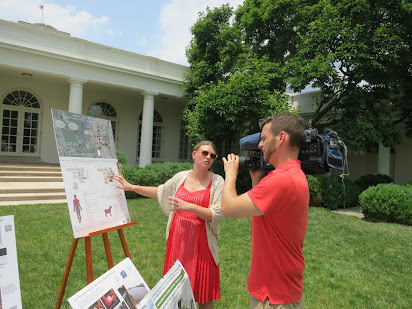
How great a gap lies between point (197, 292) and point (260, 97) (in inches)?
379

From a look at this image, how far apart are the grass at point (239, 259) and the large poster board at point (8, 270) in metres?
1.96

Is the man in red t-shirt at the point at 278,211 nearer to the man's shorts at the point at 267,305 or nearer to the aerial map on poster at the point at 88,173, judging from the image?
the man's shorts at the point at 267,305

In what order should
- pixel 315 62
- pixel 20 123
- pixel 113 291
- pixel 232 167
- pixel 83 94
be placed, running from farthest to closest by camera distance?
pixel 83 94
pixel 20 123
pixel 315 62
pixel 232 167
pixel 113 291

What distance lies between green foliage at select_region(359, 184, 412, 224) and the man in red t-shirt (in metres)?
8.68

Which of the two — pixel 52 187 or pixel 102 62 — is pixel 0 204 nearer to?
pixel 52 187

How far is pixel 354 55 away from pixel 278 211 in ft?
33.4

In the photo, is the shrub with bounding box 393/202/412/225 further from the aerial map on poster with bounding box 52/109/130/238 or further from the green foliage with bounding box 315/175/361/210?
the aerial map on poster with bounding box 52/109/130/238

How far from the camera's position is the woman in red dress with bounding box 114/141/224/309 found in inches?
104

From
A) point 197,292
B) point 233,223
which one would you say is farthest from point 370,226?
Answer: point 197,292

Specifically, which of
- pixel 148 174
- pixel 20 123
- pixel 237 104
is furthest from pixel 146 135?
pixel 20 123

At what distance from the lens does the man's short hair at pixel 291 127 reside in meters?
1.76

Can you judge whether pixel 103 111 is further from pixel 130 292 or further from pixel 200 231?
pixel 130 292

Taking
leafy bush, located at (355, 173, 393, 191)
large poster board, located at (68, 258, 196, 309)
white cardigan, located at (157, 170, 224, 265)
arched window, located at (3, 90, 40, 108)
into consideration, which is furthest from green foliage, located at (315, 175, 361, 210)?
arched window, located at (3, 90, 40, 108)

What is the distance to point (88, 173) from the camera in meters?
2.83
